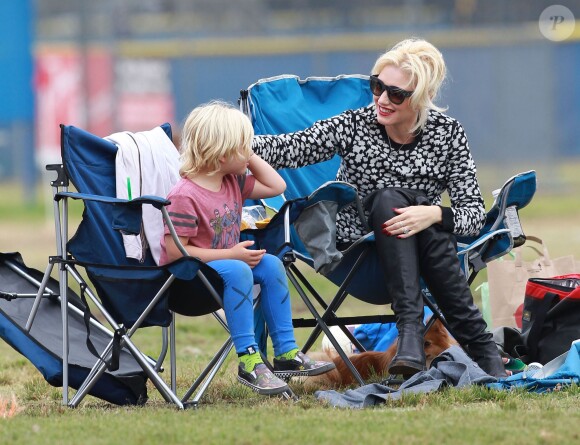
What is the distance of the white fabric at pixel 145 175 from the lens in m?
4.09

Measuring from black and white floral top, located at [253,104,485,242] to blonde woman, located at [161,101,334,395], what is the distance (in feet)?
1.20

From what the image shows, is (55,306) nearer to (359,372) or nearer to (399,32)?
(359,372)

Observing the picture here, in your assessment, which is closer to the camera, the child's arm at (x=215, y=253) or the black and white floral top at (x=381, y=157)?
the child's arm at (x=215, y=253)

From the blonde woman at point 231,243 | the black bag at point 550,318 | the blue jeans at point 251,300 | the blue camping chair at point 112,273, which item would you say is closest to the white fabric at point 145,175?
the blue camping chair at point 112,273

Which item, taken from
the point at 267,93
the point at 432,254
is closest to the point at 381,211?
the point at 432,254

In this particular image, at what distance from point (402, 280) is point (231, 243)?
59 cm

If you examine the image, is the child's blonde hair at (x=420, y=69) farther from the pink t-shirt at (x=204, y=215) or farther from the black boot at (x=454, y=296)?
the pink t-shirt at (x=204, y=215)

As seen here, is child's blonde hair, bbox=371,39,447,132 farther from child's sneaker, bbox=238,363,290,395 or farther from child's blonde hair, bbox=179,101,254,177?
child's sneaker, bbox=238,363,290,395

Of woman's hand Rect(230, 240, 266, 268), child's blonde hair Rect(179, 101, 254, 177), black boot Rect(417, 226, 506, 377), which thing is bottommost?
black boot Rect(417, 226, 506, 377)

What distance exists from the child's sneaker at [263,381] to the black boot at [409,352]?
407mm

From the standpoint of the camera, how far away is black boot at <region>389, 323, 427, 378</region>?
13.0 ft

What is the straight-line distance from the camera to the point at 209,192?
3967mm

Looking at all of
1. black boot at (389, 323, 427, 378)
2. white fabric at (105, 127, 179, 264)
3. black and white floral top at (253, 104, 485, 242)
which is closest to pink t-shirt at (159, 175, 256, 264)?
white fabric at (105, 127, 179, 264)

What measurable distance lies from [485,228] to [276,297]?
1.02 meters
